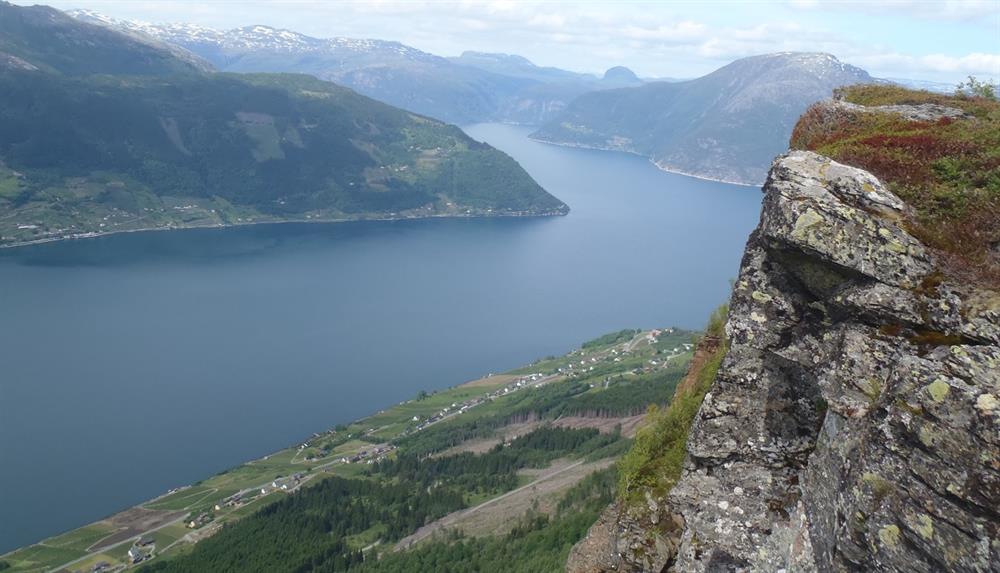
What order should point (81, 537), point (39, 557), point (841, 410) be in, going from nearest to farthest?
point (841, 410) → point (39, 557) → point (81, 537)

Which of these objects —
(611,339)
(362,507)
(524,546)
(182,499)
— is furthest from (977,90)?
(611,339)

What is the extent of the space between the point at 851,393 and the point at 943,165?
19.4 ft

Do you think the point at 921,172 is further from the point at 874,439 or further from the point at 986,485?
the point at 986,485

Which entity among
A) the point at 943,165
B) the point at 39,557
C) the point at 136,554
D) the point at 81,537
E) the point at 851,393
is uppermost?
the point at 943,165

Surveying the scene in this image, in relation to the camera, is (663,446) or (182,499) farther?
(182,499)

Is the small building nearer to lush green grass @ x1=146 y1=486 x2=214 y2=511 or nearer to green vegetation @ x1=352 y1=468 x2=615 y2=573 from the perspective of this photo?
lush green grass @ x1=146 y1=486 x2=214 y2=511

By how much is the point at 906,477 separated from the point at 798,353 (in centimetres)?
399

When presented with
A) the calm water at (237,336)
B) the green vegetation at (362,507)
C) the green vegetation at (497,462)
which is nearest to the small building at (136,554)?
the green vegetation at (362,507)

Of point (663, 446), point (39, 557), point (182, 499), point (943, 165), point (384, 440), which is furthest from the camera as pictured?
point (384, 440)

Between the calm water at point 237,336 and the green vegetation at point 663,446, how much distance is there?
78064 millimetres

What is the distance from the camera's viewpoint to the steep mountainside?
346 inches

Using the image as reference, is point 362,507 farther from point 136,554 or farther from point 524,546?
point 524,546

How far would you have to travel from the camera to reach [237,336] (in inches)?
4929

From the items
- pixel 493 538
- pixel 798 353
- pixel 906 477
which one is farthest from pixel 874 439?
pixel 493 538
